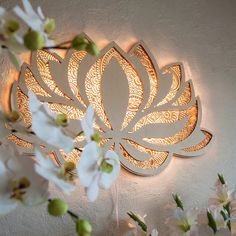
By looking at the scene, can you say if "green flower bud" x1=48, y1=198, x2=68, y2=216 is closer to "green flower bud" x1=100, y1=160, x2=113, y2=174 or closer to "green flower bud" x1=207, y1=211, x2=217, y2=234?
"green flower bud" x1=100, y1=160, x2=113, y2=174

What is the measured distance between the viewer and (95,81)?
1.28 m

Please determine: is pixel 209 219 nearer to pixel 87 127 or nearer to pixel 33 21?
pixel 87 127

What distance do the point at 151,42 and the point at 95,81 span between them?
299mm

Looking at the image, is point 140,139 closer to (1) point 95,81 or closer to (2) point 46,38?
(1) point 95,81

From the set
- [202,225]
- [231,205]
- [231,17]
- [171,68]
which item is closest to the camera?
[202,225]

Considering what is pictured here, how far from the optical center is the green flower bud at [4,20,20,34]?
1.71 ft

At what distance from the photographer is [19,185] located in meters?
0.50

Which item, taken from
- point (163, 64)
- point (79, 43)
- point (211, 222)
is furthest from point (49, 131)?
point (163, 64)

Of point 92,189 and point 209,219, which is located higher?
point 92,189

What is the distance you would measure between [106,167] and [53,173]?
0.08 meters

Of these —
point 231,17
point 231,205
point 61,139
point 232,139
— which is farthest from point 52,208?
point 231,17

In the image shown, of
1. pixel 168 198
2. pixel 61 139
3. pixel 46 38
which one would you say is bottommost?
pixel 168 198

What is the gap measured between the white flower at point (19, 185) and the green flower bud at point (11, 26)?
0.18 meters

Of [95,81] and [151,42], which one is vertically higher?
[151,42]
